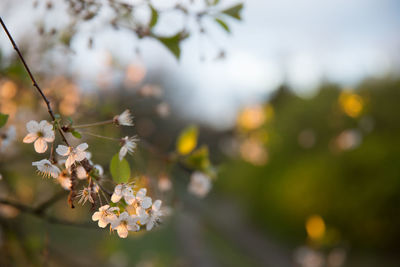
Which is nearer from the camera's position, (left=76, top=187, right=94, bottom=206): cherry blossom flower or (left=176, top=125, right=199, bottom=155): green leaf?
(left=76, top=187, right=94, bottom=206): cherry blossom flower

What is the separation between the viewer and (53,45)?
181 cm

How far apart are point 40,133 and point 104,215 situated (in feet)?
0.83

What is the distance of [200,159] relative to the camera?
4.76 ft

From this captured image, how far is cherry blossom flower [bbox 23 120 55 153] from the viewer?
0.81 m

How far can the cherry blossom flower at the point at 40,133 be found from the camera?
808mm

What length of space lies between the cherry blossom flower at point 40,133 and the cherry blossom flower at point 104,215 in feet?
0.67

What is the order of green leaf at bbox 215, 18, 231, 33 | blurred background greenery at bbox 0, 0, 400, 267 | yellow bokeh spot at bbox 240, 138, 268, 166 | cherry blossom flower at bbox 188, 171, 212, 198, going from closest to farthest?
green leaf at bbox 215, 18, 231, 33, cherry blossom flower at bbox 188, 171, 212, 198, yellow bokeh spot at bbox 240, 138, 268, 166, blurred background greenery at bbox 0, 0, 400, 267

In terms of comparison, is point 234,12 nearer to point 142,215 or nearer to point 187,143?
point 187,143

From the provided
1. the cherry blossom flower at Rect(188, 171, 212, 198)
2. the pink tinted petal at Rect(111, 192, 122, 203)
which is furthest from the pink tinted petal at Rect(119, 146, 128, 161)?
the cherry blossom flower at Rect(188, 171, 212, 198)

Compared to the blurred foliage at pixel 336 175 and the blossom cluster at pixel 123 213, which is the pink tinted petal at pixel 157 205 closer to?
the blossom cluster at pixel 123 213

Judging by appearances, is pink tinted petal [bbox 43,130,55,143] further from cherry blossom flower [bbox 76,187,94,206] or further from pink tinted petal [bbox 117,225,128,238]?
pink tinted petal [bbox 117,225,128,238]

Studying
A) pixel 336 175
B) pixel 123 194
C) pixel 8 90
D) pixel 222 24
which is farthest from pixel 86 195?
pixel 336 175

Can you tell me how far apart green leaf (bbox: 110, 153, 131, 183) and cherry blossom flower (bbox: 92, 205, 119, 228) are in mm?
80

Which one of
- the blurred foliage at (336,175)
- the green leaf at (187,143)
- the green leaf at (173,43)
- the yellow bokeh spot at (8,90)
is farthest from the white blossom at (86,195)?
the blurred foliage at (336,175)
